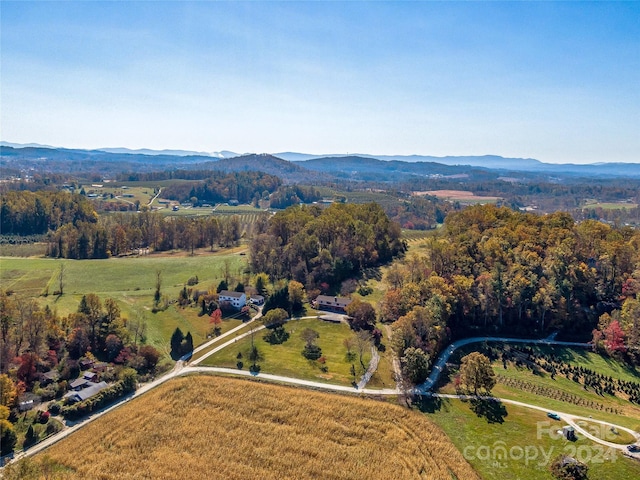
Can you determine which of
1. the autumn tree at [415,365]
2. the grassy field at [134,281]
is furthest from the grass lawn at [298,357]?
the grassy field at [134,281]

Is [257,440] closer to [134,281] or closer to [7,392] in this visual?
[7,392]

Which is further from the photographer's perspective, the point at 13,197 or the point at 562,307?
the point at 13,197

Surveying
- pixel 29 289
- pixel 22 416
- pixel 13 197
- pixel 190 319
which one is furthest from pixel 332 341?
pixel 13 197

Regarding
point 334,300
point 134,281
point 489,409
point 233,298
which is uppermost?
point 233,298

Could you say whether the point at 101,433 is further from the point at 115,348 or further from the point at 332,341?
the point at 332,341

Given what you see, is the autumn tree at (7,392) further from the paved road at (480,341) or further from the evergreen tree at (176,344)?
the paved road at (480,341)

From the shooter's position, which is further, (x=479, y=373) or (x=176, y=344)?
(x=176, y=344)

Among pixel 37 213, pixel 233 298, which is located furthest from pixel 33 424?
pixel 37 213
